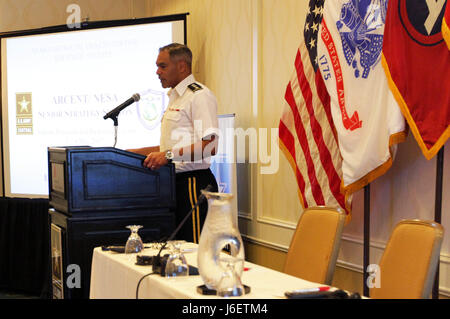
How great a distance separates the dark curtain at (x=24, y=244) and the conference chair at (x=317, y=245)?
3197 mm

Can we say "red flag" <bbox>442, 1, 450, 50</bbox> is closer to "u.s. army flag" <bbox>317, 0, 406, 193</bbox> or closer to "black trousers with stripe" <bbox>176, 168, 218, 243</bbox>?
"u.s. army flag" <bbox>317, 0, 406, 193</bbox>

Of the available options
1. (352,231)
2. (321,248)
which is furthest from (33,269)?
(321,248)

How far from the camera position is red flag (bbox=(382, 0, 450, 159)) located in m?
2.31

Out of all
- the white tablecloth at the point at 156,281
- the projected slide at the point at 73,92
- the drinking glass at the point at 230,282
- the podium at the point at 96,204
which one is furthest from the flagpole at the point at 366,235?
the projected slide at the point at 73,92

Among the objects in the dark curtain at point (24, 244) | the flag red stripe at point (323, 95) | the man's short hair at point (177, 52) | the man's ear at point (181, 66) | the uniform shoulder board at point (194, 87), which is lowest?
the dark curtain at point (24, 244)

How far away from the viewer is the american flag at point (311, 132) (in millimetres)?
2990

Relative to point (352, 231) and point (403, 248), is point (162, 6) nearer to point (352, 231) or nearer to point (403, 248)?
point (352, 231)

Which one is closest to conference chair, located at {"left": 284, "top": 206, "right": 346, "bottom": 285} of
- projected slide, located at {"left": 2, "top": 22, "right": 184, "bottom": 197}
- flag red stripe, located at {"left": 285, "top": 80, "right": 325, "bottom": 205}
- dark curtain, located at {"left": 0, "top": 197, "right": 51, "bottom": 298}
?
flag red stripe, located at {"left": 285, "top": 80, "right": 325, "bottom": 205}

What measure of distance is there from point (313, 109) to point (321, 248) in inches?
39.5

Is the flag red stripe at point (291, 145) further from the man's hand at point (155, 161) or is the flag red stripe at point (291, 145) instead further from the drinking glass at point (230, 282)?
the drinking glass at point (230, 282)

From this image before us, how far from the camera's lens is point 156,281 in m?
1.86

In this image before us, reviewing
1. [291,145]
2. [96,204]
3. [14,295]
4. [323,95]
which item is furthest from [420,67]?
[14,295]

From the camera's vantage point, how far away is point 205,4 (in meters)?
4.86

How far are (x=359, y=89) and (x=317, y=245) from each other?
84 centimetres
